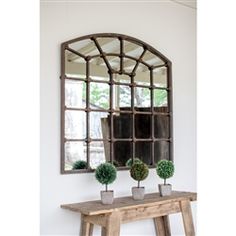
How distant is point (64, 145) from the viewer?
2631 mm

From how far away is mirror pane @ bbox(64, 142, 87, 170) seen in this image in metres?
2.65

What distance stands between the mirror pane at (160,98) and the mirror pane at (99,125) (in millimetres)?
561

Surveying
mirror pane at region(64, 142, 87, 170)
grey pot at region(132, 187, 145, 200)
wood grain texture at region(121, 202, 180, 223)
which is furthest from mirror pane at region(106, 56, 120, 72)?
wood grain texture at region(121, 202, 180, 223)

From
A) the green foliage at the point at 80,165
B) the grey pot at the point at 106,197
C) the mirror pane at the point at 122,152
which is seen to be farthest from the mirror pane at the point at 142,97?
the grey pot at the point at 106,197

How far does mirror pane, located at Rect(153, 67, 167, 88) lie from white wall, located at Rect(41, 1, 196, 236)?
0.42ft

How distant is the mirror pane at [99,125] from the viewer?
2.77 metres

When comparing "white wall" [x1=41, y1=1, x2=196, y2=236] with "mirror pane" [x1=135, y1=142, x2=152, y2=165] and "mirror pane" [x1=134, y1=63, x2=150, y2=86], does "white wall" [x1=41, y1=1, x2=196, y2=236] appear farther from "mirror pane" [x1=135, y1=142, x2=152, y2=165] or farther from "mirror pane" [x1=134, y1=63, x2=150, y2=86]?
"mirror pane" [x1=134, y1=63, x2=150, y2=86]

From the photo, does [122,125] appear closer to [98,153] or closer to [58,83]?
[98,153]

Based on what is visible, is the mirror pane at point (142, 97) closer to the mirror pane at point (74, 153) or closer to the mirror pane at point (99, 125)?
the mirror pane at point (99, 125)

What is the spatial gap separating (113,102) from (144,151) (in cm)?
54
